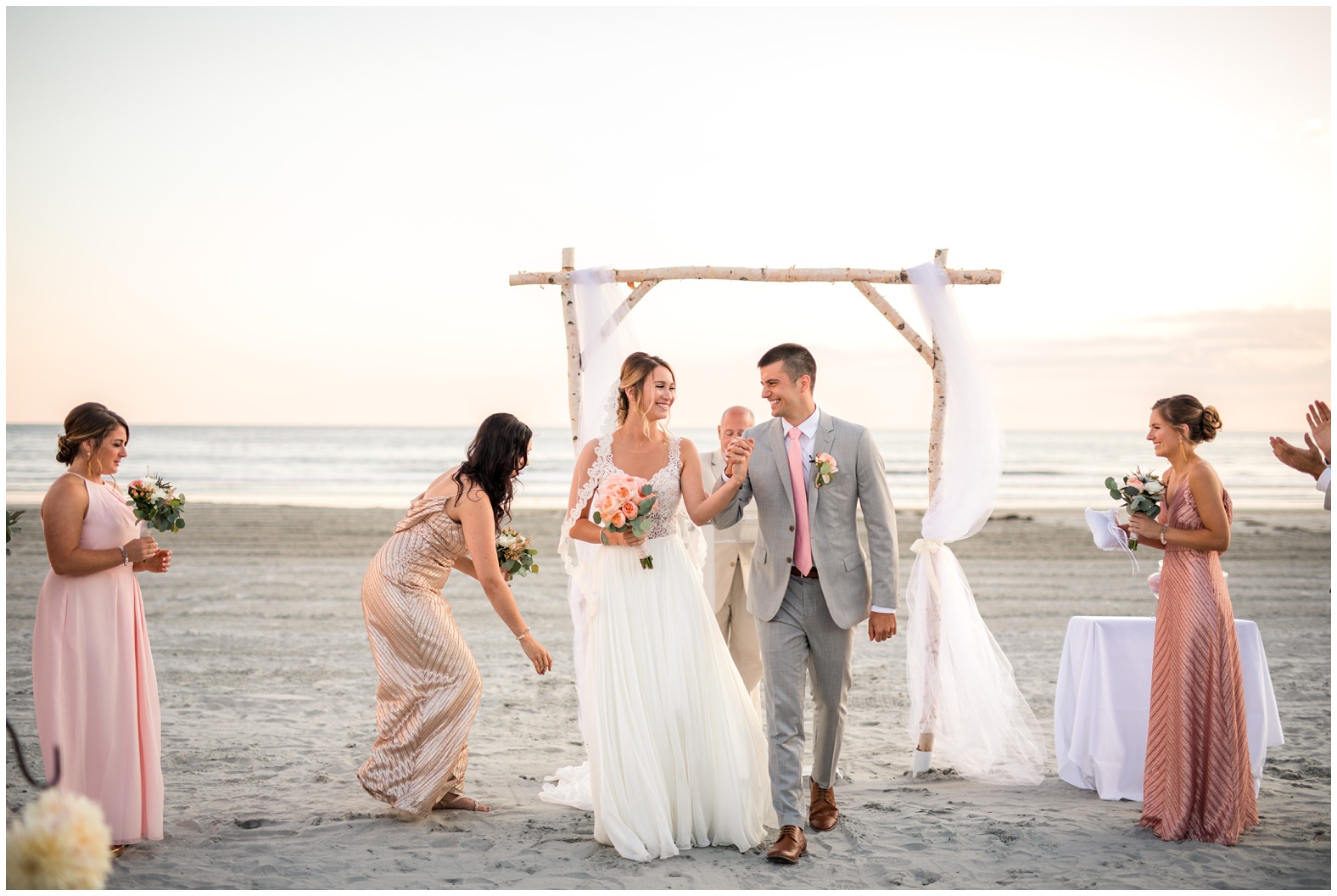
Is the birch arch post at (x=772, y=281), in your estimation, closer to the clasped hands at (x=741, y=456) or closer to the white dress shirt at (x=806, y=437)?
the white dress shirt at (x=806, y=437)

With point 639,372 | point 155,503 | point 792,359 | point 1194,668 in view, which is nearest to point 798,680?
point 792,359

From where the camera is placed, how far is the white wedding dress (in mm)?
4492

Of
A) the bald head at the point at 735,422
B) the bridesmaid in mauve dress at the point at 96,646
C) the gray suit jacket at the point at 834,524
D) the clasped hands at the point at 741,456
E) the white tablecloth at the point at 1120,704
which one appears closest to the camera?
the bridesmaid in mauve dress at the point at 96,646

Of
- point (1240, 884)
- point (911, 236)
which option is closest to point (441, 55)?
point (911, 236)

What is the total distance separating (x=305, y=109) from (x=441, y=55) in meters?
4.66

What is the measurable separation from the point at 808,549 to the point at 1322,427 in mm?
2318

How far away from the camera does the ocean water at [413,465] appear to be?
Result: 28.7 metres

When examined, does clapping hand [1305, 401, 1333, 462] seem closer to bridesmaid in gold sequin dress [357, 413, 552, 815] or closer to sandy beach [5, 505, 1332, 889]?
sandy beach [5, 505, 1332, 889]

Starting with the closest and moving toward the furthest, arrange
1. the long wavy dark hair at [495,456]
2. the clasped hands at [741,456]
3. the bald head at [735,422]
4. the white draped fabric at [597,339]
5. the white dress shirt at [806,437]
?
the clasped hands at [741,456], the white dress shirt at [806,437], the long wavy dark hair at [495,456], the white draped fabric at [597,339], the bald head at [735,422]

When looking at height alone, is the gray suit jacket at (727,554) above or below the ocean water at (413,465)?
below

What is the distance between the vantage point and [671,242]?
1272 cm

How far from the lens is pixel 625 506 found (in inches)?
174

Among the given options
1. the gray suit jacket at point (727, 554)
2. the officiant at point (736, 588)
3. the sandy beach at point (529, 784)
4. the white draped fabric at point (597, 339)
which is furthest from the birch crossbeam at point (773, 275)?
the sandy beach at point (529, 784)

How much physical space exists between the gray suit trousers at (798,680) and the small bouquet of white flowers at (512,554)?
1.41m
